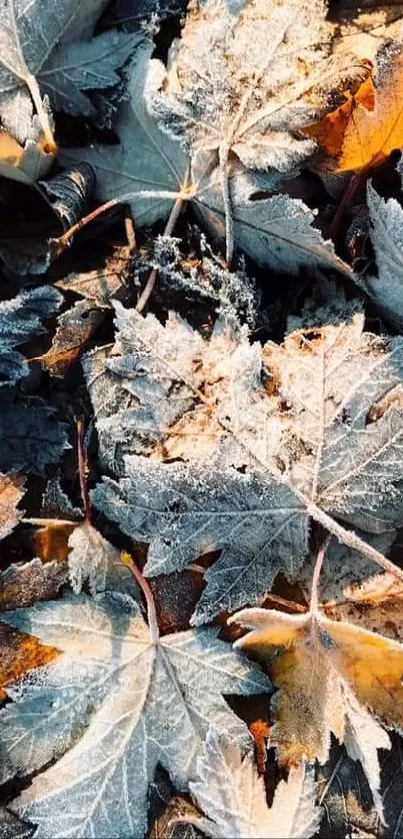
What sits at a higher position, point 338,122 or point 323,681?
point 338,122

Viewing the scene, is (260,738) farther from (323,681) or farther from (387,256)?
(387,256)

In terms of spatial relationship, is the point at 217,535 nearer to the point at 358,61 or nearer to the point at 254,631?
the point at 254,631

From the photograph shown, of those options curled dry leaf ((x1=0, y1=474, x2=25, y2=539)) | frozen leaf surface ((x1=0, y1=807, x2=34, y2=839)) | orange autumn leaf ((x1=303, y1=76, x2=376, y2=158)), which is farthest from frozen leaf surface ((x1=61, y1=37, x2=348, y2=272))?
frozen leaf surface ((x1=0, y1=807, x2=34, y2=839))

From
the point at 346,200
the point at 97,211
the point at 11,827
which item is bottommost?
the point at 11,827

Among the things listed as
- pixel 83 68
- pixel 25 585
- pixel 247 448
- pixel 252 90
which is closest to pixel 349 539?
pixel 247 448

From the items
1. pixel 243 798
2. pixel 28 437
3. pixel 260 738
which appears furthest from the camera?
pixel 28 437

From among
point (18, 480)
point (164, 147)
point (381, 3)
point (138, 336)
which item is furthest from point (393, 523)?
point (381, 3)

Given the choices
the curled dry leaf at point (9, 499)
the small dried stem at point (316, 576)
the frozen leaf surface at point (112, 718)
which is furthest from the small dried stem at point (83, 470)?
the small dried stem at point (316, 576)
